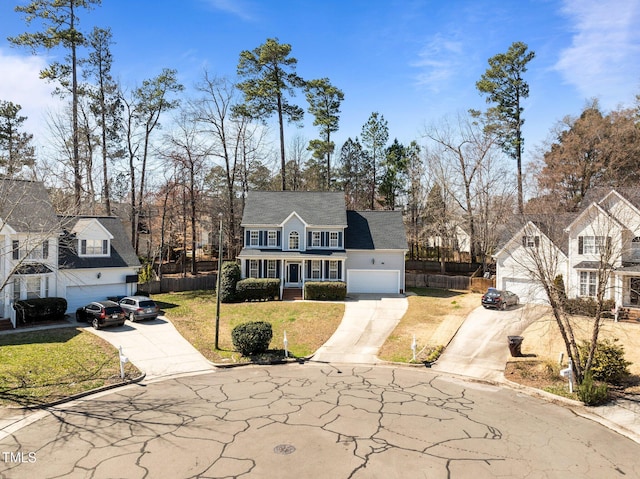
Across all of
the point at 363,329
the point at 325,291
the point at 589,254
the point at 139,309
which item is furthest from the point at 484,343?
the point at 139,309

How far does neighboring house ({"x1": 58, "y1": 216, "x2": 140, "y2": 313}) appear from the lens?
27895 millimetres

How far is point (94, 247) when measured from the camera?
2973 centimetres

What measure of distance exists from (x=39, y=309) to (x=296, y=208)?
20.4 m

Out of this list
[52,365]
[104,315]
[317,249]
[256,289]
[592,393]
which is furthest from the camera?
[317,249]

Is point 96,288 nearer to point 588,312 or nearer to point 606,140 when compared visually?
point 588,312

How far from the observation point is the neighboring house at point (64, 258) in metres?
24.7

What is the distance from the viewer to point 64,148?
1437 inches

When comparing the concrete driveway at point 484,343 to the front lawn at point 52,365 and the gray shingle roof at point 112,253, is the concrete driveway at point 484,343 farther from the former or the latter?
the gray shingle roof at point 112,253

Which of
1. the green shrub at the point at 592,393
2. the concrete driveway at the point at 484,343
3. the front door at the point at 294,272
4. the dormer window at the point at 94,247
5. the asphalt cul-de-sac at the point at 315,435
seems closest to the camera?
the asphalt cul-de-sac at the point at 315,435

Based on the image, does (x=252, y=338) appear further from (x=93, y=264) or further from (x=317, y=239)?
(x=317, y=239)

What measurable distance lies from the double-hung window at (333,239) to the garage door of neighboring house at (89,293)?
658 inches

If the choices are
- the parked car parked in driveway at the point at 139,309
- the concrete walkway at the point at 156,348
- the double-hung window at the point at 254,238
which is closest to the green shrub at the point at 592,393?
the concrete walkway at the point at 156,348

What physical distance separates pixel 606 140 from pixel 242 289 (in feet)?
118

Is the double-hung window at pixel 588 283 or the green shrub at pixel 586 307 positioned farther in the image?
the double-hung window at pixel 588 283
